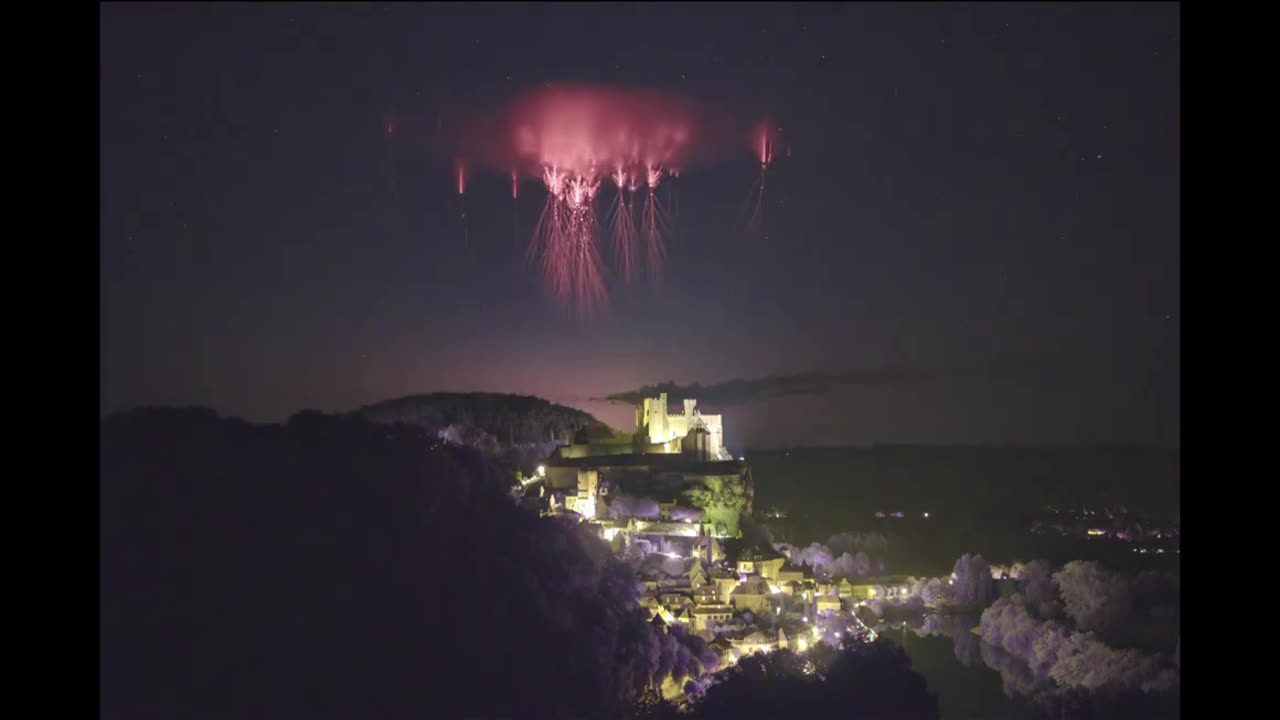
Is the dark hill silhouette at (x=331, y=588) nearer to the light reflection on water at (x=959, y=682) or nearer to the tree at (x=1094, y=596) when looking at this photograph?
the light reflection on water at (x=959, y=682)

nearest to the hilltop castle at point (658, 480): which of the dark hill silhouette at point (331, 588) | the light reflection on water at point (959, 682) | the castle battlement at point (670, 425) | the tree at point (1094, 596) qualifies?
the castle battlement at point (670, 425)

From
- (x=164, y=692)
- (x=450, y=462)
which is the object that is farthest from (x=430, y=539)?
(x=164, y=692)

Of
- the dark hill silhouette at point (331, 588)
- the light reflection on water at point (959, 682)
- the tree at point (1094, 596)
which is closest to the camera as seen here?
the dark hill silhouette at point (331, 588)

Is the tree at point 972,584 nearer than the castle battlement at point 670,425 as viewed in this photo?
Yes

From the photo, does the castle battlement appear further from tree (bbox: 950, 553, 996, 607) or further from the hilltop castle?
tree (bbox: 950, 553, 996, 607)

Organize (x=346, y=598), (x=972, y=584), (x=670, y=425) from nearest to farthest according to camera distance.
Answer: (x=346, y=598) < (x=972, y=584) < (x=670, y=425)

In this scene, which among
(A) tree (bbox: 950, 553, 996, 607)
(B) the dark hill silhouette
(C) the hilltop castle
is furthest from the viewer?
(A) tree (bbox: 950, 553, 996, 607)

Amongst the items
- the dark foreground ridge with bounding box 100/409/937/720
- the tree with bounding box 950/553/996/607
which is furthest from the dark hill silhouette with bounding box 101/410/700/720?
the tree with bounding box 950/553/996/607

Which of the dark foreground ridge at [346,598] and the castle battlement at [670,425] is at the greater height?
the castle battlement at [670,425]

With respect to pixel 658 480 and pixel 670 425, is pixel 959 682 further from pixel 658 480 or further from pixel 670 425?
pixel 670 425

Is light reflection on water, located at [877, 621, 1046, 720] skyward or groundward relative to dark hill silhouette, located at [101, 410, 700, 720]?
groundward

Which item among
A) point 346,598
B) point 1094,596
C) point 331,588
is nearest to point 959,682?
point 1094,596

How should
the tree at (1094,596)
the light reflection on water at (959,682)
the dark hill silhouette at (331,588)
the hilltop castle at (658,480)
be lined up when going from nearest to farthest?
the dark hill silhouette at (331,588)
the light reflection on water at (959,682)
the hilltop castle at (658,480)
the tree at (1094,596)
